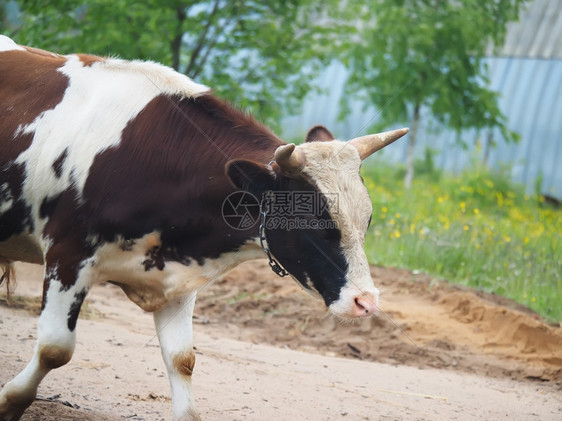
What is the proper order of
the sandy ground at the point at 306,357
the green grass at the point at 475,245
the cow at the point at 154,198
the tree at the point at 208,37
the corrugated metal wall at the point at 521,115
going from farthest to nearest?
the corrugated metal wall at the point at 521,115 → the tree at the point at 208,37 → the green grass at the point at 475,245 → the sandy ground at the point at 306,357 → the cow at the point at 154,198

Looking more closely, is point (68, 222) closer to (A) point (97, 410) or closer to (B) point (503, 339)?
(A) point (97, 410)

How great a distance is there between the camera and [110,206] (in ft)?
13.6

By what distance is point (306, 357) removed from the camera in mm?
6762

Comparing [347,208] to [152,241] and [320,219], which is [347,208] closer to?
[320,219]

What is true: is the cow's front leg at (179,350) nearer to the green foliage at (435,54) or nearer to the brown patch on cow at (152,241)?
the brown patch on cow at (152,241)

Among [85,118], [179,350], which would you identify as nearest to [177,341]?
[179,350]

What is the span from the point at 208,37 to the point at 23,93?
692 centimetres

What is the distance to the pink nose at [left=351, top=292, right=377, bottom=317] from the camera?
393 cm

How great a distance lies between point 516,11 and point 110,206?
13.7 meters

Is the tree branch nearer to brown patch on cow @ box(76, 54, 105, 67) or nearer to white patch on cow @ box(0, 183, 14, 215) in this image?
brown patch on cow @ box(76, 54, 105, 67)

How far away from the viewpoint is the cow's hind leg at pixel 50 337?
413 cm

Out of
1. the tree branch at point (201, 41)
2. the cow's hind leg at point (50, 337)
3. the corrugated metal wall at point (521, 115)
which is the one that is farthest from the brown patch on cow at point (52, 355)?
the corrugated metal wall at point (521, 115)

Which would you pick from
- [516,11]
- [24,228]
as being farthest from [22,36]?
[516,11]

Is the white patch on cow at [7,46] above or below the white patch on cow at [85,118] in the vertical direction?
above
